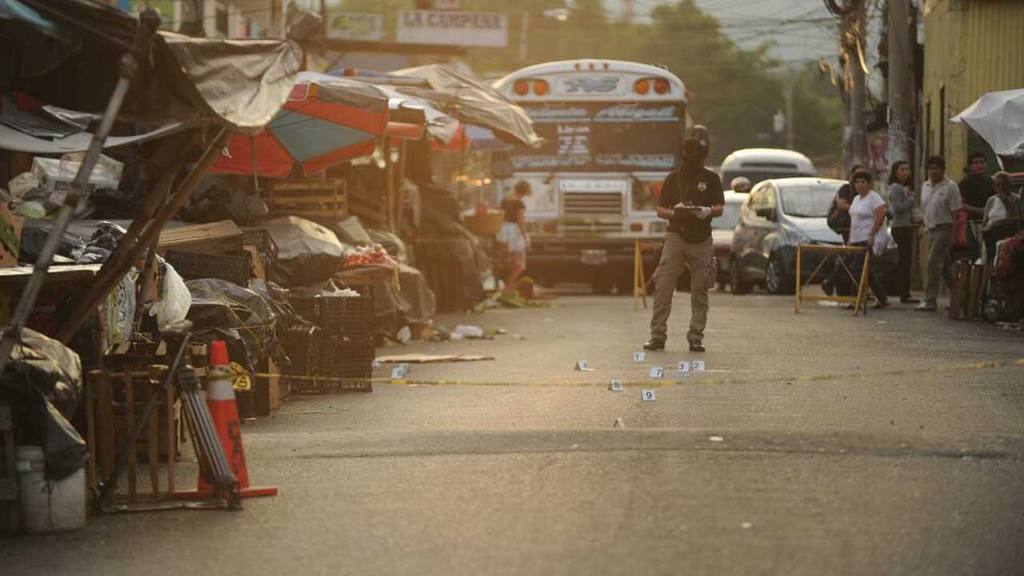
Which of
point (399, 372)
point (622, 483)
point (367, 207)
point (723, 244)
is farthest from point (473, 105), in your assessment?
point (622, 483)

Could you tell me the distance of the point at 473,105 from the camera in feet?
79.0

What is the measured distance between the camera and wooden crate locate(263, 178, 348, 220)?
19.9 meters

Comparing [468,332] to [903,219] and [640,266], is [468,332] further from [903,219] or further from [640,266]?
[903,219]

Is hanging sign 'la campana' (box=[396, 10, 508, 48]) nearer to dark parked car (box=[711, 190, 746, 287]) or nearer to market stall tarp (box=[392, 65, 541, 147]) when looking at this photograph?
dark parked car (box=[711, 190, 746, 287])

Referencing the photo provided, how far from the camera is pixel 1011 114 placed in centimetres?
2180

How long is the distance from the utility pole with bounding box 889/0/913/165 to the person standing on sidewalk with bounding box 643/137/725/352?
1305 centimetres

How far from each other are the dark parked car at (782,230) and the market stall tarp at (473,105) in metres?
4.87

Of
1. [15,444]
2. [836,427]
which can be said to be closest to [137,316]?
[15,444]

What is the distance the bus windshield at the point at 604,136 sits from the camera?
2995 centimetres

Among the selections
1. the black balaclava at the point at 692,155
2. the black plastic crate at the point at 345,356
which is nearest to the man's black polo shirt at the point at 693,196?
the black balaclava at the point at 692,155

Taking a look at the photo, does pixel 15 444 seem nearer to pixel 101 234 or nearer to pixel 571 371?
pixel 101 234

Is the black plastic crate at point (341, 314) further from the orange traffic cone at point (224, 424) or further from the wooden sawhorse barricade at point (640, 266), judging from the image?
the wooden sawhorse barricade at point (640, 266)

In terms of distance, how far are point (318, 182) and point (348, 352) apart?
227 inches

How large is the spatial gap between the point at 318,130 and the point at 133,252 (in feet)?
30.5
